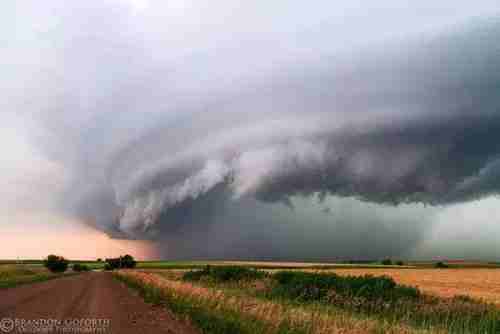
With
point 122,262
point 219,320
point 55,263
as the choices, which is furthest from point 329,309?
point 122,262

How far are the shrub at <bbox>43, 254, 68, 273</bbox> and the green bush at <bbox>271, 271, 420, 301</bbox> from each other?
140 m

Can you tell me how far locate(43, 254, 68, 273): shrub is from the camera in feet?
509

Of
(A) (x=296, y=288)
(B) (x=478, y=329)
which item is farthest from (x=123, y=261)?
(B) (x=478, y=329)

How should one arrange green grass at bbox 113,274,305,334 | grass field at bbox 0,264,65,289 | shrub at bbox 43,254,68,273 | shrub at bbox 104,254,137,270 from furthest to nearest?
shrub at bbox 104,254,137,270 → shrub at bbox 43,254,68,273 → grass field at bbox 0,264,65,289 → green grass at bbox 113,274,305,334

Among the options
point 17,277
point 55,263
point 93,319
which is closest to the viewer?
point 93,319

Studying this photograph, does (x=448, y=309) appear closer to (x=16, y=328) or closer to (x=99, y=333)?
(x=99, y=333)

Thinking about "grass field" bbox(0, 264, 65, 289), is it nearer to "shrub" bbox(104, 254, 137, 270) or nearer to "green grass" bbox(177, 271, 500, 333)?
"green grass" bbox(177, 271, 500, 333)

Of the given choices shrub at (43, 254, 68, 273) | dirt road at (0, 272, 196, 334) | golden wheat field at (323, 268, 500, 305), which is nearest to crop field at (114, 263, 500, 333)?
dirt road at (0, 272, 196, 334)

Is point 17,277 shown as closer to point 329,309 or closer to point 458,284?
point 329,309

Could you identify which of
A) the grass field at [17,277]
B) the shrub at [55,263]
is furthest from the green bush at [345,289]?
the shrub at [55,263]

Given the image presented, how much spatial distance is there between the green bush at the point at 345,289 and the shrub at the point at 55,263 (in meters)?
140

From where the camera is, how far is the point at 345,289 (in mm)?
31297

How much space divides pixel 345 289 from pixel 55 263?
148213 millimetres

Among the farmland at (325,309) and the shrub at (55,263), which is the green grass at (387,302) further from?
the shrub at (55,263)
